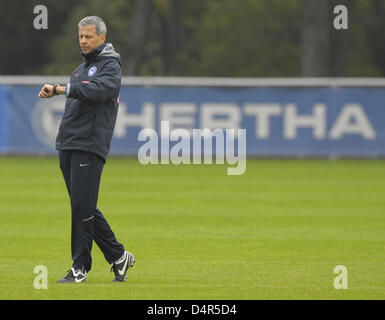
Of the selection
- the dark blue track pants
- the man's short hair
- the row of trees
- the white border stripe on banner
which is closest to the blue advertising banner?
the white border stripe on banner

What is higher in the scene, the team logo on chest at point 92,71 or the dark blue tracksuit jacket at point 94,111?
the team logo on chest at point 92,71

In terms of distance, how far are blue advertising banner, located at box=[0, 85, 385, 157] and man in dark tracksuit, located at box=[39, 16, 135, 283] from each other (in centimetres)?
1764

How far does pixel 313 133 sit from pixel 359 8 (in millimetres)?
23903

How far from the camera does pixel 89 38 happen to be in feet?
28.4

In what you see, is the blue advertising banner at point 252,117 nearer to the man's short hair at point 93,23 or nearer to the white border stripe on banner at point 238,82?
the white border stripe on banner at point 238,82

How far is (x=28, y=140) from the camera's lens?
88.3 feet

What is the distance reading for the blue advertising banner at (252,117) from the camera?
26594 mm

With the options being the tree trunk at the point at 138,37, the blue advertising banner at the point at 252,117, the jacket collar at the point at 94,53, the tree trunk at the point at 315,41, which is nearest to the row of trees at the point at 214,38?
the tree trunk at the point at 138,37

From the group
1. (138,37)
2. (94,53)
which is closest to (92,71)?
(94,53)

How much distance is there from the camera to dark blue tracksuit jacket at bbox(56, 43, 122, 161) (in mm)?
8625

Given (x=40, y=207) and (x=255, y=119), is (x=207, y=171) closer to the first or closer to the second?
(x=255, y=119)

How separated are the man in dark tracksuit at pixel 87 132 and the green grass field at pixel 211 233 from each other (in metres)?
0.43

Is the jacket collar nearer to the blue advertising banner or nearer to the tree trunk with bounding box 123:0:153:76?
the blue advertising banner
